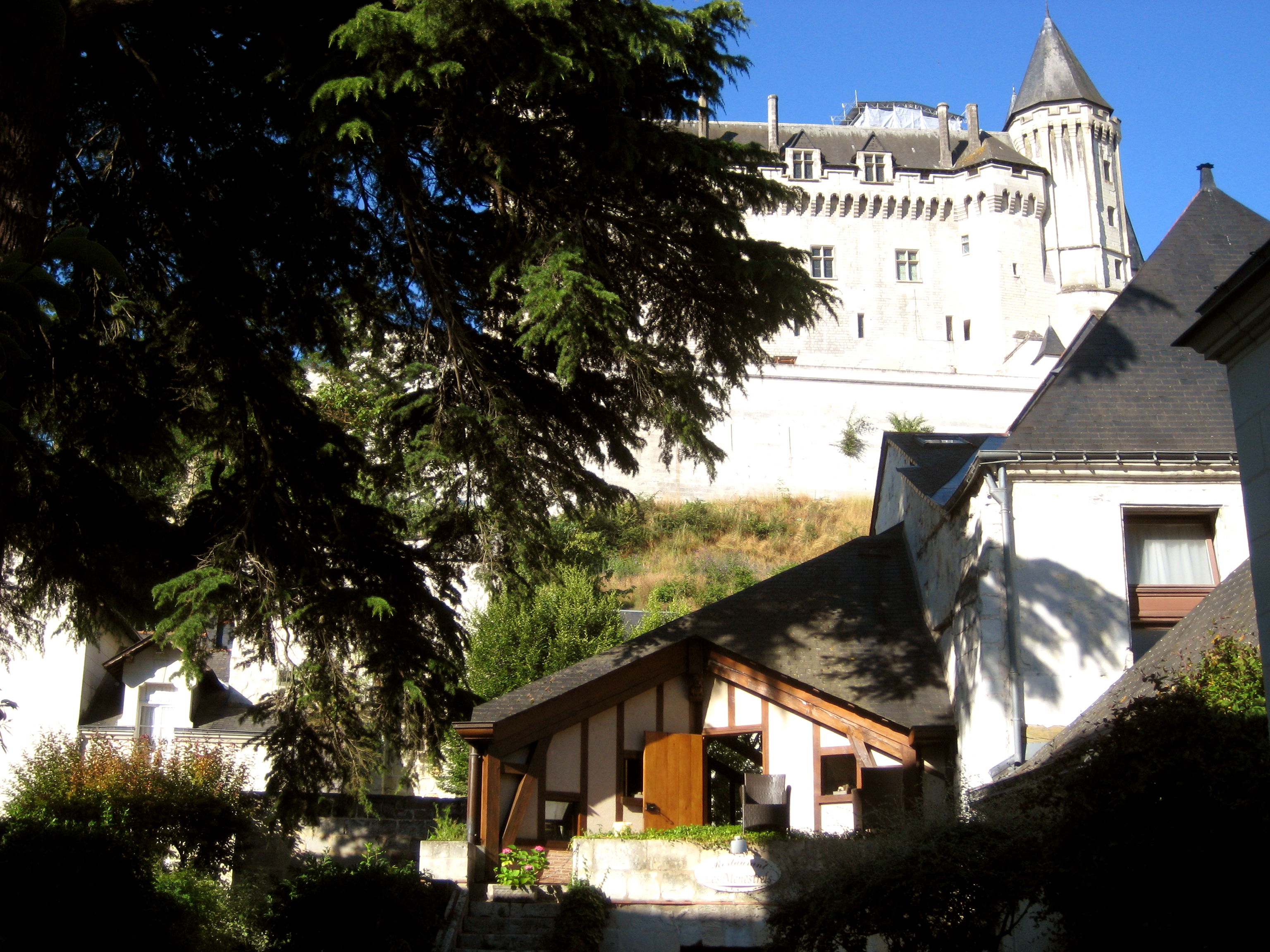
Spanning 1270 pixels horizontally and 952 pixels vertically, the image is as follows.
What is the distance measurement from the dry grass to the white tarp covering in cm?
4524

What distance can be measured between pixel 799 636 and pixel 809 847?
4393 millimetres

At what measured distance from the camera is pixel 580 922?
38.4 feet

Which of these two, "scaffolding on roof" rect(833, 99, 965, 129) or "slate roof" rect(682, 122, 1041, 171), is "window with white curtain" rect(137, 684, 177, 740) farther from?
"scaffolding on roof" rect(833, 99, 965, 129)

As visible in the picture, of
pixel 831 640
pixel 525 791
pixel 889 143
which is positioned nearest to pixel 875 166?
pixel 889 143

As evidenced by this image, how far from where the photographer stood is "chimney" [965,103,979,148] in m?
64.6

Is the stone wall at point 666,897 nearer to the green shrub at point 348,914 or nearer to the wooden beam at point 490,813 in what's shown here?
the wooden beam at point 490,813

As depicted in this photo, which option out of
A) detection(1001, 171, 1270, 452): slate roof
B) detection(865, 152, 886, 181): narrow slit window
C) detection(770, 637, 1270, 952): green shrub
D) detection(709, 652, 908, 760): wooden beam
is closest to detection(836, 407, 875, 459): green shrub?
detection(865, 152, 886, 181): narrow slit window

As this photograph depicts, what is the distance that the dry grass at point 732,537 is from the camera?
3766cm

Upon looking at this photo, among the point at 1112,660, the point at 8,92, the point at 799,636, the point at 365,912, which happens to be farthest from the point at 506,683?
the point at 8,92

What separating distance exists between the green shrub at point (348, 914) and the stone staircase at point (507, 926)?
0.63 metres

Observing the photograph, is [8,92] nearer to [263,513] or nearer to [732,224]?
[263,513]

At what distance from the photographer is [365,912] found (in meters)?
10.8

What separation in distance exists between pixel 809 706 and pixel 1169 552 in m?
4.20

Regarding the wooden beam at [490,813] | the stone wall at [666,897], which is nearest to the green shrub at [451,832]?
the wooden beam at [490,813]
